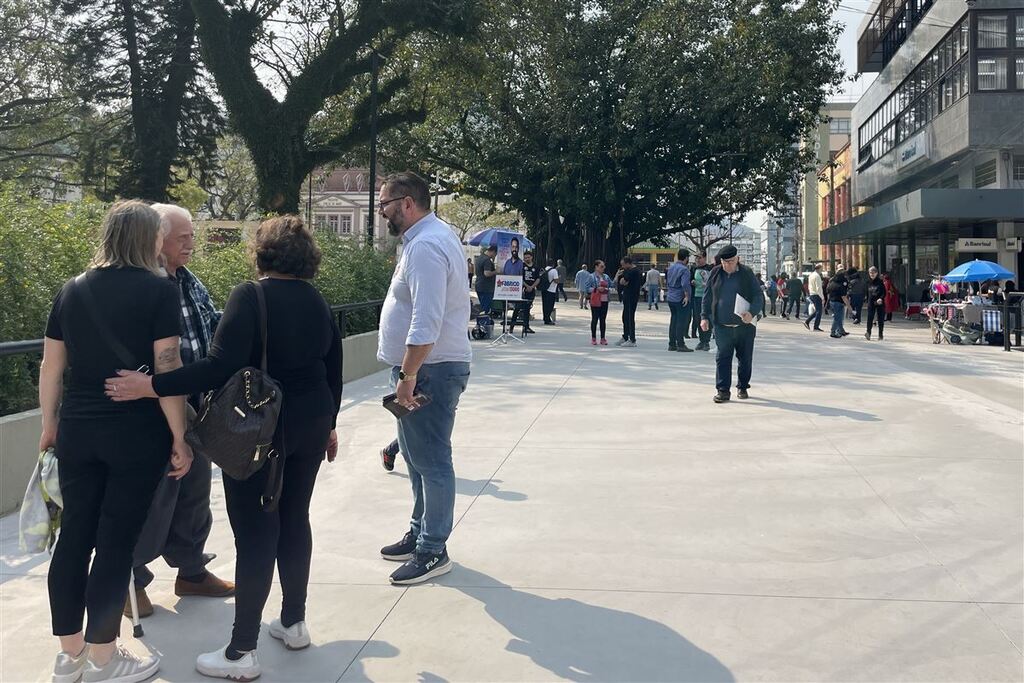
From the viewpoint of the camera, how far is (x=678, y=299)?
1587 centimetres

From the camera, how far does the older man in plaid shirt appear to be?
3863 millimetres

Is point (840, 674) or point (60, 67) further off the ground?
point (60, 67)

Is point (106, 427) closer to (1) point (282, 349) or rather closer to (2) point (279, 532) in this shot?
(1) point (282, 349)

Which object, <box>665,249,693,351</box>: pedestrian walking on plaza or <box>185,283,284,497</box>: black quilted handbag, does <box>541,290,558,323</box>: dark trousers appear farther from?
<box>185,283,284,497</box>: black quilted handbag

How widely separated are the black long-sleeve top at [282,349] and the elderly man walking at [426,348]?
0.55 metres

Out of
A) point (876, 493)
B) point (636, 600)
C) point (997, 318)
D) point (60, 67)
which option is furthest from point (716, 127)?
point (636, 600)

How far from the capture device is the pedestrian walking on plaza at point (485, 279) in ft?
56.6

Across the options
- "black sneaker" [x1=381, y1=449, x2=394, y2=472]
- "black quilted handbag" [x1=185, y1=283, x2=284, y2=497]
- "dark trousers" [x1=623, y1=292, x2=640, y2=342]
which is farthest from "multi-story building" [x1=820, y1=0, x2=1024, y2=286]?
"black quilted handbag" [x1=185, y1=283, x2=284, y2=497]

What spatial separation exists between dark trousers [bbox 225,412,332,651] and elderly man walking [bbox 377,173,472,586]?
693 millimetres

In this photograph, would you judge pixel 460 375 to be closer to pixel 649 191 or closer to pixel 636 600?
pixel 636 600

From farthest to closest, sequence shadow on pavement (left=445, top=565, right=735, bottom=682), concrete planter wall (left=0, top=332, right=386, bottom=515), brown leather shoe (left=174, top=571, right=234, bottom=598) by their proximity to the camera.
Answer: concrete planter wall (left=0, top=332, right=386, bottom=515) → brown leather shoe (left=174, top=571, right=234, bottom=598) → shadow on pavement (left=445, top=565, right=735, bottom=682)

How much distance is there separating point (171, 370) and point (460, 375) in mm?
1507

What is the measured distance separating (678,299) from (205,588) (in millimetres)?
12376

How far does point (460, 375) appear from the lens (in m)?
4.48
